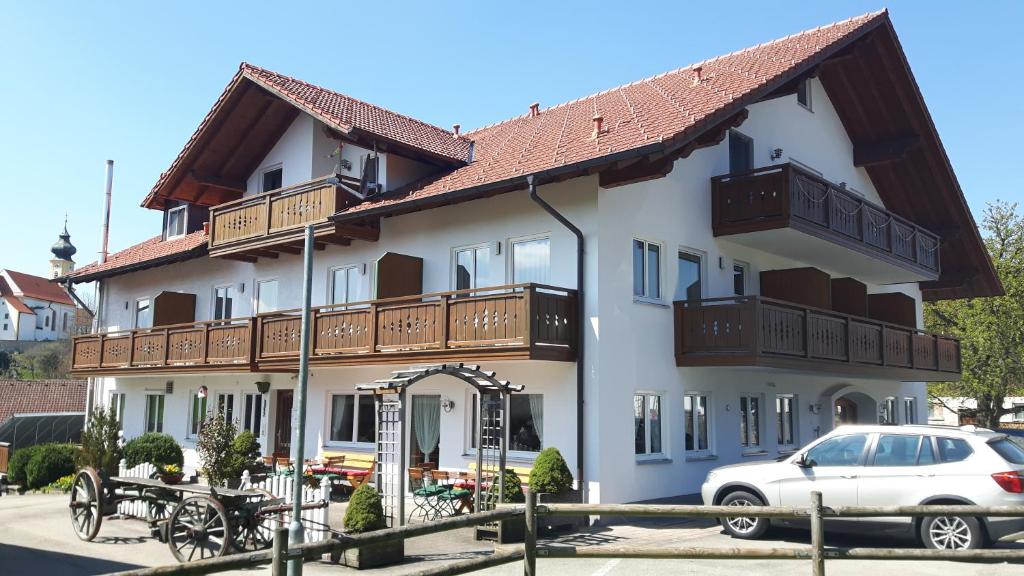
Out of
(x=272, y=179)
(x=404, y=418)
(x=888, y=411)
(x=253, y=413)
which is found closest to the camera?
(x=404, y=418)

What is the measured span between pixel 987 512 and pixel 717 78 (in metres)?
13.4

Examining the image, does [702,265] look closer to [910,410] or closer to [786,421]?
[786,421]

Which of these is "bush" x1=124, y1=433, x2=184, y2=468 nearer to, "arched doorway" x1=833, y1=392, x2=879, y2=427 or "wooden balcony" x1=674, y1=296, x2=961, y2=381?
"wooden balcony" x1=674, y1=296, x2=961, y2=381

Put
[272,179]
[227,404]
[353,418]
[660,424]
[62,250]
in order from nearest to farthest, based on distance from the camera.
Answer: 1. [660,424]
2. [353,418]
3. [227,404]
4. [272,179]
5. [62,250]

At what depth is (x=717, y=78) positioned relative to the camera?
19.1 metres

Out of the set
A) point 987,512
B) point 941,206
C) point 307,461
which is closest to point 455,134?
point 307,461

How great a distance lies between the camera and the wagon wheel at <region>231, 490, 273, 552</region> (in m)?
11.8

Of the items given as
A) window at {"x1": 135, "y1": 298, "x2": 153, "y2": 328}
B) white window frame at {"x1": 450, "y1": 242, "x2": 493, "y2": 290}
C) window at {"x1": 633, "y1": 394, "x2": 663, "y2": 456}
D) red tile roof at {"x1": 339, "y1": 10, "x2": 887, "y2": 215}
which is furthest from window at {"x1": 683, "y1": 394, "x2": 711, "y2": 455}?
window at {"x1": 135, "y1": 298, "x2": 153, "y2": 328}

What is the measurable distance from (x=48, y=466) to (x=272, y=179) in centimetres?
967

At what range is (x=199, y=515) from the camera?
1202 centimetres

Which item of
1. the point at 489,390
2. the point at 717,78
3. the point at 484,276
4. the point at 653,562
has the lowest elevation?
the point at 653,562

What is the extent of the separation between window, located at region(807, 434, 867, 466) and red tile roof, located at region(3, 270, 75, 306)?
4628 inches

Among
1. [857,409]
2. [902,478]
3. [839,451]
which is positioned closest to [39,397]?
[857,409]

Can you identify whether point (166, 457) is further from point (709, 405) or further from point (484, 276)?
point (709, 405)
